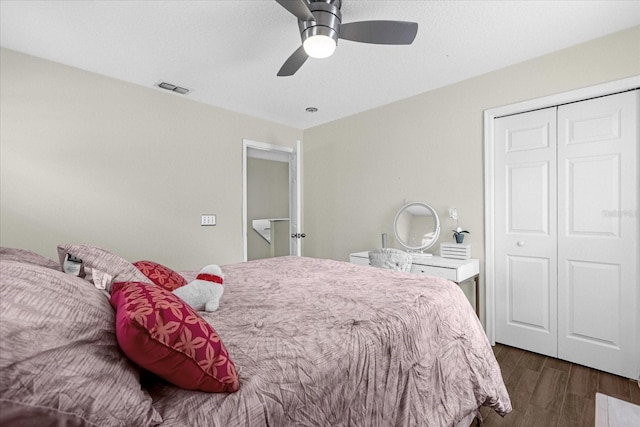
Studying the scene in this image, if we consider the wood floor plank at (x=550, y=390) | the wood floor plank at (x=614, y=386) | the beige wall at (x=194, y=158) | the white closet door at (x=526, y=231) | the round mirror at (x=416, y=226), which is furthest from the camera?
the round mirror at (x=416, y=226)

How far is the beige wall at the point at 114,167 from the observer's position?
2396mm

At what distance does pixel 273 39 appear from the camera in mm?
2229

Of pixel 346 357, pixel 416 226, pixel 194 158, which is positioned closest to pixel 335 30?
pixel 346 357

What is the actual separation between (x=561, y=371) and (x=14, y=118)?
4.56 metres

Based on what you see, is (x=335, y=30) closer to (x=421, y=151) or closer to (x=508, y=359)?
(x=421, y=151)

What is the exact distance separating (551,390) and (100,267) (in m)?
2.67

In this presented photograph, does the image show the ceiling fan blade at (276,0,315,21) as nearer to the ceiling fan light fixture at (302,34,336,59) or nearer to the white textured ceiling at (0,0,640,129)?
the ceiling fan light fixture at (302,34,336,59)

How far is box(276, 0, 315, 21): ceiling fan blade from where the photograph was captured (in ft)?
4.95

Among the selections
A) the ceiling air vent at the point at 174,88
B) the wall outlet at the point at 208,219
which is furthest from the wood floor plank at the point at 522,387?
the ceiling air vent at the point at 174,88

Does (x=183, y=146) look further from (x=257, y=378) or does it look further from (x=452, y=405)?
(x=452, y=405)

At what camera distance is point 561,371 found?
227 cm

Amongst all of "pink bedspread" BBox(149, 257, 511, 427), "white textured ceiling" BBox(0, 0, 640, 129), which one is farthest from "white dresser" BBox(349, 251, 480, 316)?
"white textured ceiling" BBox(0, 0, 640, 129)

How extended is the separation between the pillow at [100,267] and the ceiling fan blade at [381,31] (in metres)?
1.69

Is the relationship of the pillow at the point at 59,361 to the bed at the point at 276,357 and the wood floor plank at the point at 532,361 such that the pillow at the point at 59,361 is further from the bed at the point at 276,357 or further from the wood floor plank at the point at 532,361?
the wood floor plank at the point at 532,361
